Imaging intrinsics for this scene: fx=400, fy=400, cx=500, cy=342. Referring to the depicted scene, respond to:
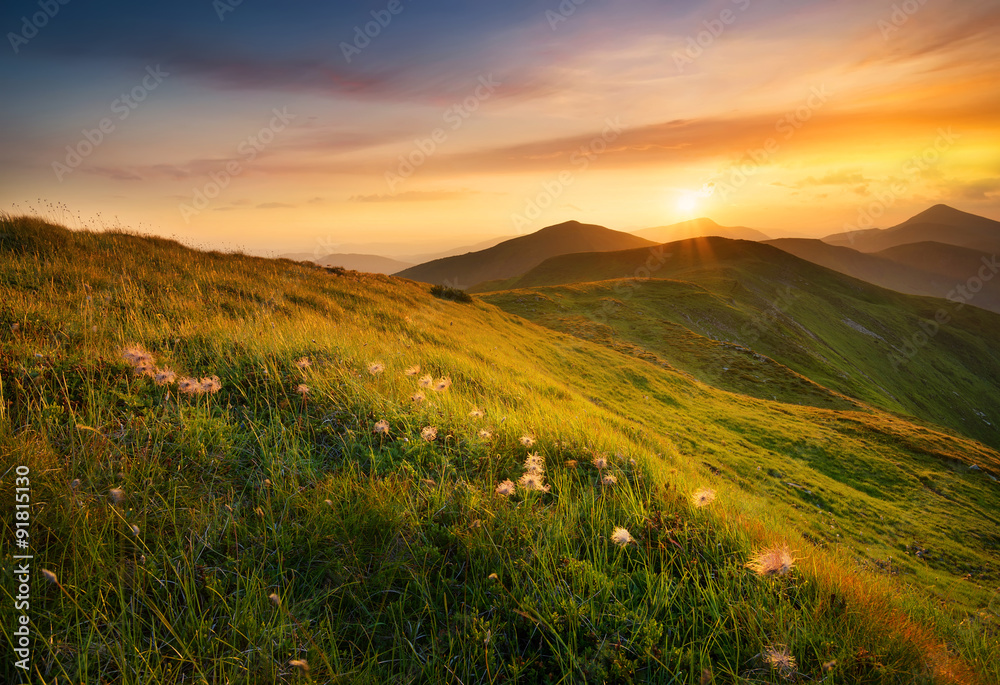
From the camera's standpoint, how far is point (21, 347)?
14.4 feet

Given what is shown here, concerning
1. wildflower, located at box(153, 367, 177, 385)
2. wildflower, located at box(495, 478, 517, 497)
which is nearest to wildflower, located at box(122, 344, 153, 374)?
wildflower, located at box(153, 367, 177, 385)

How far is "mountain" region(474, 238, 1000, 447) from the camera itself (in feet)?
117

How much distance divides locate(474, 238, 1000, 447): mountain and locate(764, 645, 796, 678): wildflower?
30.4 m

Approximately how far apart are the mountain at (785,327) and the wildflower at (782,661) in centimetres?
3036

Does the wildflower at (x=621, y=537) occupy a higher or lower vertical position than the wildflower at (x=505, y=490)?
lower

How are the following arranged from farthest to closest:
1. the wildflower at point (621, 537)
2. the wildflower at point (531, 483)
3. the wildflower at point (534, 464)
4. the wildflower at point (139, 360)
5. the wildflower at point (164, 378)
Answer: the wildflower at point (139, 360) < the wildflower at point (164, 378) < the wildflower at point (534, 464) < the wildflower at point (531, 483) < the wildflower at point (621, 537)

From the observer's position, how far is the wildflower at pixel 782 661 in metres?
→ 2.35

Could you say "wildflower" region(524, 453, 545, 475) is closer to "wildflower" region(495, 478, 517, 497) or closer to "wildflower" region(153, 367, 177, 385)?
"wildflower" region(495, 478, 517, 497)

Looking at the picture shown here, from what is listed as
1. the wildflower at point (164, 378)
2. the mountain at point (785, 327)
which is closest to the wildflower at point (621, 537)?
the wildflower at point (164, 378)

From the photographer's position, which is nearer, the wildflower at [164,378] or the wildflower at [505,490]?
the wildflower at [505,490]

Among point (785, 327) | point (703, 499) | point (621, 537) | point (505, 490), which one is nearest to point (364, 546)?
point (505, 490)

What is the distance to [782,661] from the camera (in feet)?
7.86

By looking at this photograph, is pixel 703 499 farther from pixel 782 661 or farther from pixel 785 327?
pixel 785 327

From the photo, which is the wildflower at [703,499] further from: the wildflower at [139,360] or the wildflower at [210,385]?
the wildflower at [139,360]
